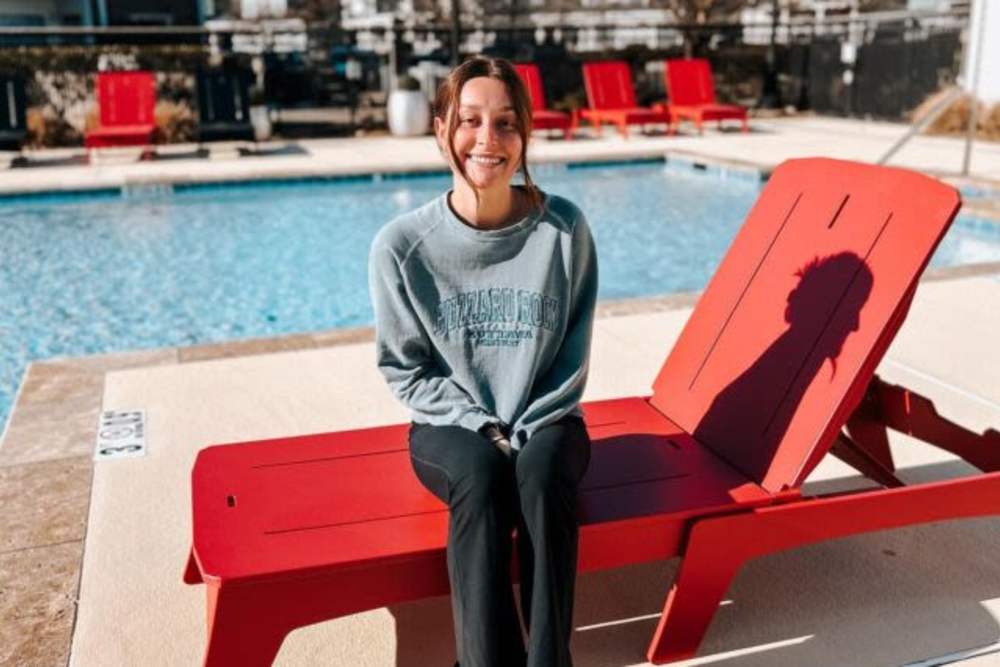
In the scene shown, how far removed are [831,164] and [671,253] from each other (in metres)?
5.54

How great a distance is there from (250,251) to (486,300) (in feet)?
21.1

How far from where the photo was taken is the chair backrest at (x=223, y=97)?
12.5 m

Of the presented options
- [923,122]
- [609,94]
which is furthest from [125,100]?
[923,122]

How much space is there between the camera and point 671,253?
847cm

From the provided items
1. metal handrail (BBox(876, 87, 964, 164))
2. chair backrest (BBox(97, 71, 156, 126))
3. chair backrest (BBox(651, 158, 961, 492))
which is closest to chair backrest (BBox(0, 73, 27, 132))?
chair backrest (BBox(97, 71, 156, 126))

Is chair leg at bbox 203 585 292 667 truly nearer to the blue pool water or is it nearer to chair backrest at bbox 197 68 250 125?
the blue pool water

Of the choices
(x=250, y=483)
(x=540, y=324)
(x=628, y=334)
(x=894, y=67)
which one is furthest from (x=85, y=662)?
(x=894, y=67)

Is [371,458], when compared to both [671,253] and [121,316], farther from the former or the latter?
[671,253]

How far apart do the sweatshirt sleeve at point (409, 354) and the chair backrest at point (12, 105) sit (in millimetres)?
10890

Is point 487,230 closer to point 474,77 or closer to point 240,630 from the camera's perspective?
point 474,77

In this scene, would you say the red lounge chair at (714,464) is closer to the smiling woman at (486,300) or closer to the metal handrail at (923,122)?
the smiling woman at (486,300)

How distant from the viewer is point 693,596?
229 centimetres

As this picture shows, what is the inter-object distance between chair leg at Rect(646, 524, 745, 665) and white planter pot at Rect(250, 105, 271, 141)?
12.2 m

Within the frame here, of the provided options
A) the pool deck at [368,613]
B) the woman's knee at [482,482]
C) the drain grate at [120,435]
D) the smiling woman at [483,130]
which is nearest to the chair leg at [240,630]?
the pool deck at [368,613]
